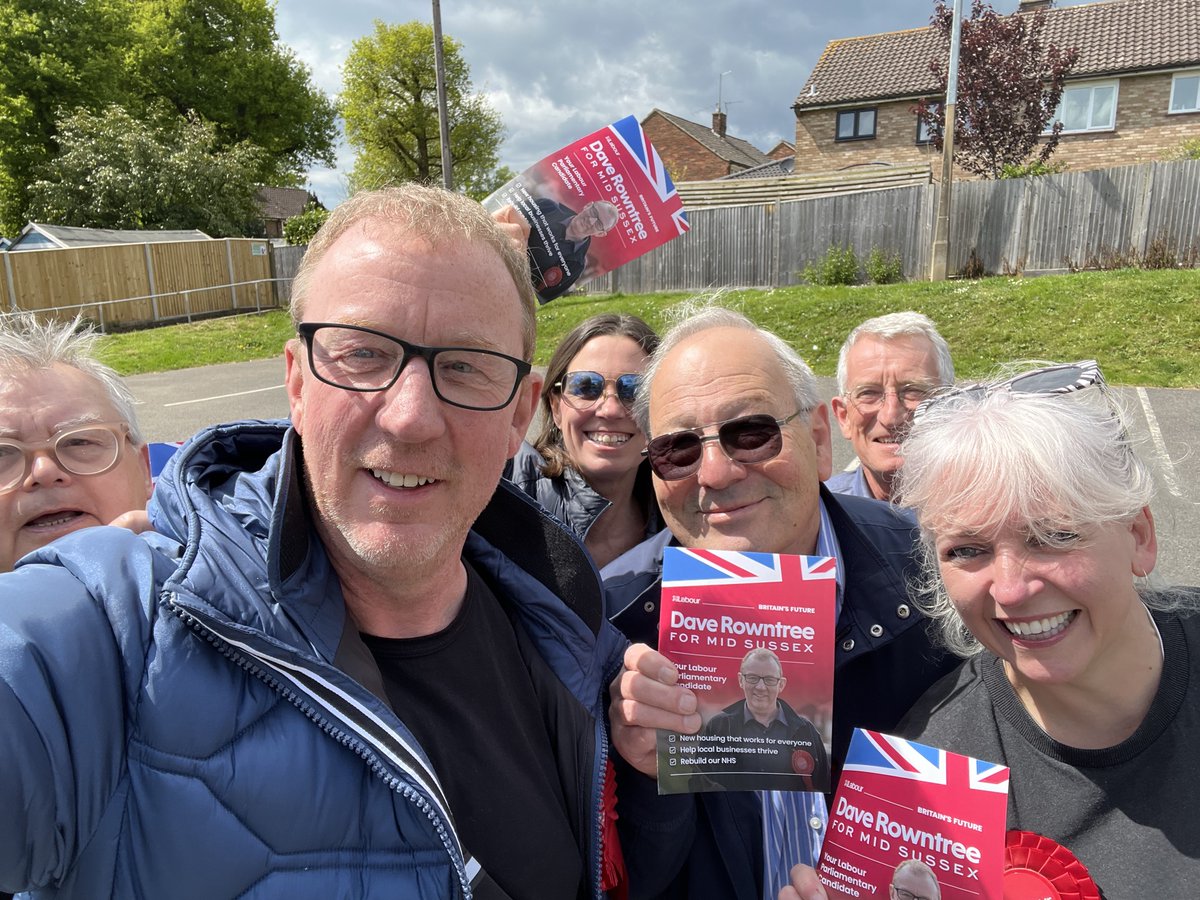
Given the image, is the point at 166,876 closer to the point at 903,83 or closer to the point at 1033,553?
the point at 1033,553

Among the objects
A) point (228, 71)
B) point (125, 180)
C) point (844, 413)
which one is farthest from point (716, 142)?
point (844, 413)

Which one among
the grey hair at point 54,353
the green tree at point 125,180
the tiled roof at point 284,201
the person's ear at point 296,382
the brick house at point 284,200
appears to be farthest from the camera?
the tiled roof at point 284,201

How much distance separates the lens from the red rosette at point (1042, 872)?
1.56 m

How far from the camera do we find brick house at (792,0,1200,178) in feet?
90.1

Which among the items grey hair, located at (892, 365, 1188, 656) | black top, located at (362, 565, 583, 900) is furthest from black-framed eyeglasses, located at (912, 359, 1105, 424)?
black top, located at (362, 565, 583, 900)

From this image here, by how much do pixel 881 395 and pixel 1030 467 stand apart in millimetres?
1859

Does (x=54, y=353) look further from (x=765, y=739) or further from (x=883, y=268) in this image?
(x=883, y=268)

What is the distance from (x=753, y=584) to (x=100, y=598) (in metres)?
1.25

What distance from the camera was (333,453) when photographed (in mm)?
1507

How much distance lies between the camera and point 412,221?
1.58 meters

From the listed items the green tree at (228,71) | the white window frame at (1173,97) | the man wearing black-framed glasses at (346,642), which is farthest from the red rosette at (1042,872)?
the green tree at (228,71)

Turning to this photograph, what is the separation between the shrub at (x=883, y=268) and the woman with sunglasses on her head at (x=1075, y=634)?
16408 mm

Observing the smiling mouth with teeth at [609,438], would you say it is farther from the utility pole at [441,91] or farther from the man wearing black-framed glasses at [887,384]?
the utility pole at [441,91]

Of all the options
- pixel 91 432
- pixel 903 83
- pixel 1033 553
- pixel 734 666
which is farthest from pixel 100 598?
pixel 903 83
